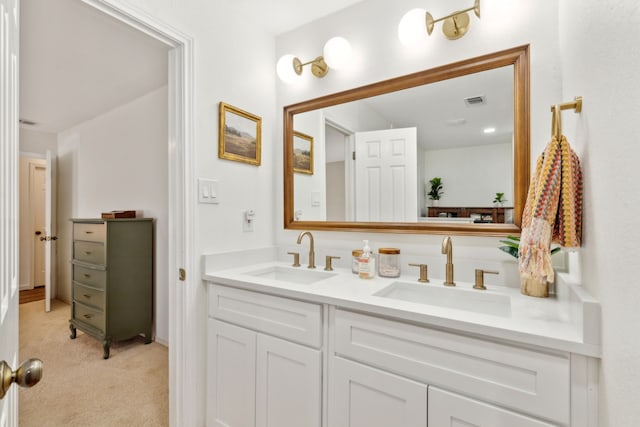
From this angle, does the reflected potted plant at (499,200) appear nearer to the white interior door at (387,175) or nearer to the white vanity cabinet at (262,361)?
the white interior door at (387,175)

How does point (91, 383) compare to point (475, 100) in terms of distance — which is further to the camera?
point (91, 383)

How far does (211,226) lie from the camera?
161cm

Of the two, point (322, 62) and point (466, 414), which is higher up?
point (322, 62)

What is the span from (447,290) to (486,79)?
3.23 ft

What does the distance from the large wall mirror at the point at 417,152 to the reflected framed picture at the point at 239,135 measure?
0.70ft

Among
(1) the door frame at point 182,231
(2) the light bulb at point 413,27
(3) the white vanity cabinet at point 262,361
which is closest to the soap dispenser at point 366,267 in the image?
(3) the white vanity cabinet at point 262,361

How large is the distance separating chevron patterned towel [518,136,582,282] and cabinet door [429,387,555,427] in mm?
397

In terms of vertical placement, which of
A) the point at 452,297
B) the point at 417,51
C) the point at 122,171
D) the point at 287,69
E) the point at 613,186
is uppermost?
the point at 287,69

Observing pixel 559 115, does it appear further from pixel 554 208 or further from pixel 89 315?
pixel 89 315

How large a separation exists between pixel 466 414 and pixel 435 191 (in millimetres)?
970

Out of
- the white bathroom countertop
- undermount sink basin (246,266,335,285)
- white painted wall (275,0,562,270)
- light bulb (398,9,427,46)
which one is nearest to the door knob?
the white bathroom countertop

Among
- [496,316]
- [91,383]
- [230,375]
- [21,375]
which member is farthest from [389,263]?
[91,383]

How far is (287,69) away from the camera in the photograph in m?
1.91

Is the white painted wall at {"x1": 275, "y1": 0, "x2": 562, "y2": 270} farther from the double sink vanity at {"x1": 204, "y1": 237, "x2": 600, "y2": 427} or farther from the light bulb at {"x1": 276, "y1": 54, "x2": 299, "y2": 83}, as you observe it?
the double sink vanity at {"x1": 204, "y1": 237, "x2": 600, "y2": 427}
